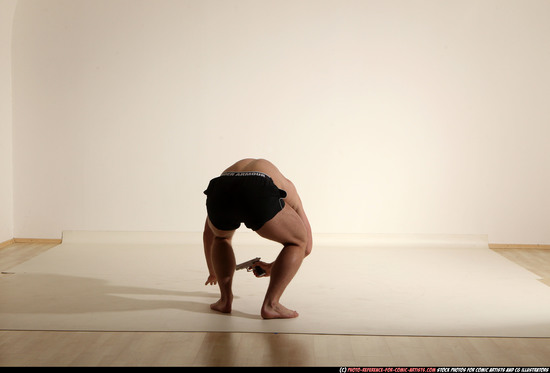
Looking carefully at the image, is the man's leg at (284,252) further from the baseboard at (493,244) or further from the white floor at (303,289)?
the baseboard at (493,244)

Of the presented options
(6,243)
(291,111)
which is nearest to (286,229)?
(291,111)

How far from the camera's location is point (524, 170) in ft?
16.7

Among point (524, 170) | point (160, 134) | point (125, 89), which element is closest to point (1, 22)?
point (125, 89)

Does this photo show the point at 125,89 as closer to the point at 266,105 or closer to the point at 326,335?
the point at 266,105

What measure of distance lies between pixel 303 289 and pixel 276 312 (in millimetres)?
613

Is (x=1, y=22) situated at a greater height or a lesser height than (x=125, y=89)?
greater

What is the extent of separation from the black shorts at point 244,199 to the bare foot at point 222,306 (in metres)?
0.41

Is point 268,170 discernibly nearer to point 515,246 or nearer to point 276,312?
point 276,312

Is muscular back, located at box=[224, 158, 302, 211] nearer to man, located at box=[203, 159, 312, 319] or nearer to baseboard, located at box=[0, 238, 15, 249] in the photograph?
man, located at box=[203, 159, 312, 319]

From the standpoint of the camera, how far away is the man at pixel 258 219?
2.89 metres

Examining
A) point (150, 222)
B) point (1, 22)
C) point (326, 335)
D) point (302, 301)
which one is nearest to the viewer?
point (326, 335)

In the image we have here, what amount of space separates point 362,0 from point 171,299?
110 inches

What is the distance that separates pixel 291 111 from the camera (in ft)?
16.7

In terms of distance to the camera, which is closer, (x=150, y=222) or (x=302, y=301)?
(x=302, y=301)
